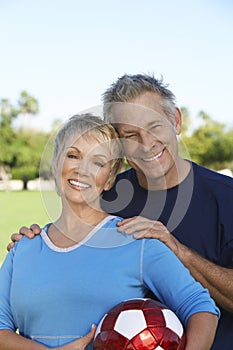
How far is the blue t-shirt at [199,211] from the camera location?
321 centimetres

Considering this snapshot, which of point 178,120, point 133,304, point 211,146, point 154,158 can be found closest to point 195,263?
point 133,304

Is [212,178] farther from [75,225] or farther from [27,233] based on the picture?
[27,233]

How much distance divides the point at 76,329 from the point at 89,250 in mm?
336

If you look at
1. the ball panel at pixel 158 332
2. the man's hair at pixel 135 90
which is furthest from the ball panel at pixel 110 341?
the man's hair at pixel 135 90

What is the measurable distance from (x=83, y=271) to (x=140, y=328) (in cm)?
36

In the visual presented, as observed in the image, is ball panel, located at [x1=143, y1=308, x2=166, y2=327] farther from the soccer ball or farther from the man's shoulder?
the man's shoulder

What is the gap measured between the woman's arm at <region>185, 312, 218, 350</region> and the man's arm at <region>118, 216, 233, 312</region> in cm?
41

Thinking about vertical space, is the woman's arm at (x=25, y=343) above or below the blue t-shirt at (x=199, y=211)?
below

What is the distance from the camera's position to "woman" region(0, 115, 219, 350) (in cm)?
235

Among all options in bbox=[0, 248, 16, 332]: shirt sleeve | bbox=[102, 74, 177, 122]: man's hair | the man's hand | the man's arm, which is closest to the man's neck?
bbox=[102, 74, 177, 122]: man's hair

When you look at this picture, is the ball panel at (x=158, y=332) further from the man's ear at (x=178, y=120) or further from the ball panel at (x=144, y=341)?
the man's ear at (x=178, y=120)

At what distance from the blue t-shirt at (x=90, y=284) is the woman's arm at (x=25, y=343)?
0.15 ft

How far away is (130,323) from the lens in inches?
90.0

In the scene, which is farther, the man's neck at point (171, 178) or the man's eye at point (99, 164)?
the man's neck at point (171, 178)
